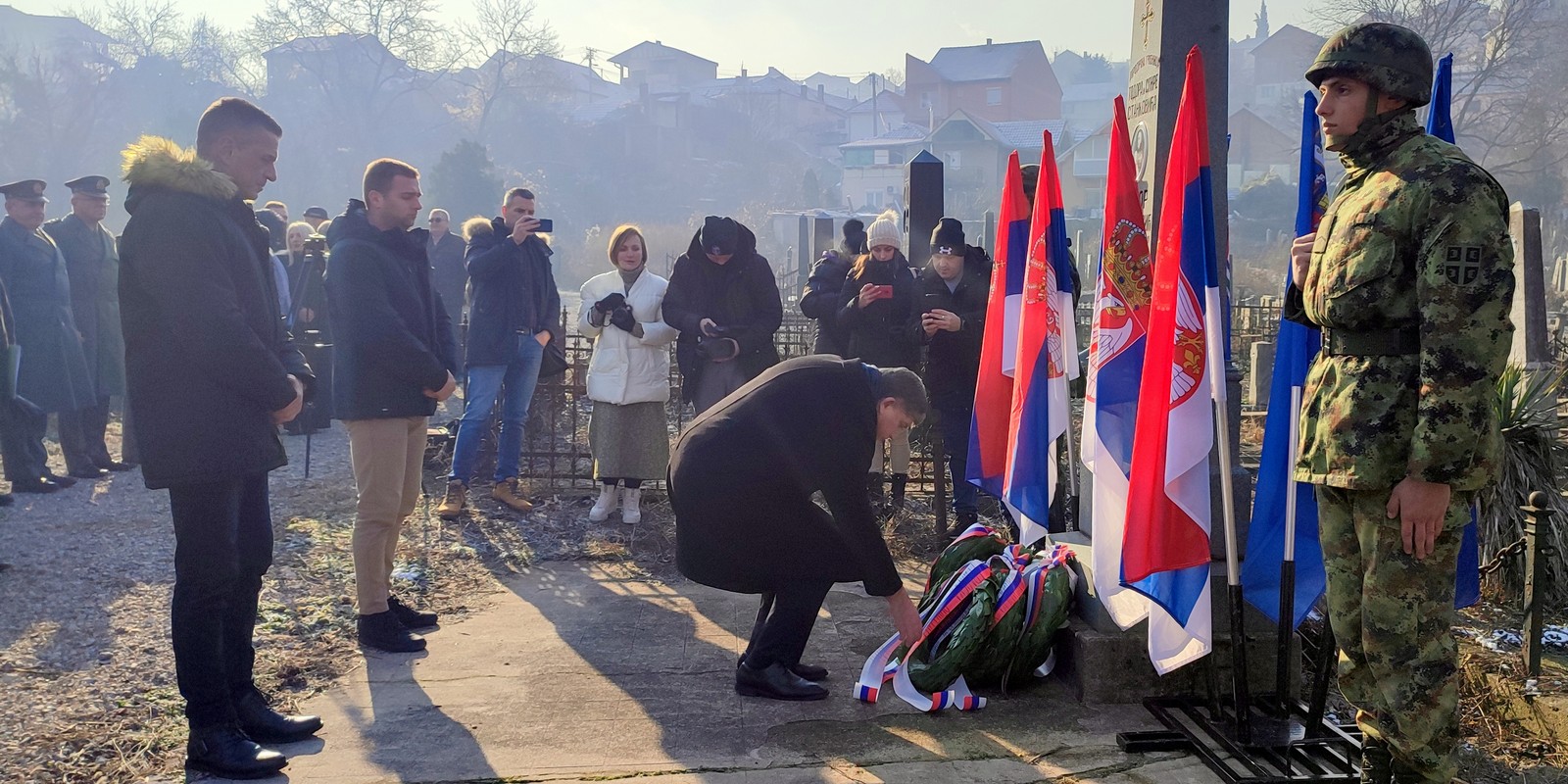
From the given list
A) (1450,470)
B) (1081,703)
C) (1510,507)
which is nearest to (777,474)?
(1081,703)

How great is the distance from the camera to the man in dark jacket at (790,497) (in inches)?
157

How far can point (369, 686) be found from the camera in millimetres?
4371

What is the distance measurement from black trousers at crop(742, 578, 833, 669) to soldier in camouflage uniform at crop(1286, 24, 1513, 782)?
1.80 meters

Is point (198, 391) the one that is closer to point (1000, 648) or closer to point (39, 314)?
point (1000, 648)

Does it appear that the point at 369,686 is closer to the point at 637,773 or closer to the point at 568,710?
the point at 568,710

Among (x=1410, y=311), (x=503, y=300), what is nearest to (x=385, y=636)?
Answer: (x=503, y=300)

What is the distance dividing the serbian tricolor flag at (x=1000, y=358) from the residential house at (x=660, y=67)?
277 ft

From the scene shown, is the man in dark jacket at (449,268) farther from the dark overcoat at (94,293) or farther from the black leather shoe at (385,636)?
the black leather shoe at (385,636)

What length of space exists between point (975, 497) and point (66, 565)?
5091mm

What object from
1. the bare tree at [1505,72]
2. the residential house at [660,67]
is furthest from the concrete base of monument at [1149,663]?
the residential house at [660,67]

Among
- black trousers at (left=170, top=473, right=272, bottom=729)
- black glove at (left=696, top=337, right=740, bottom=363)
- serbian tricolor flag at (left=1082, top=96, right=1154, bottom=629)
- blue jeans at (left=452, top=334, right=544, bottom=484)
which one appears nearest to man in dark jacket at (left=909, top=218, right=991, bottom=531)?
black glove at (left=696, top=337, right=740, bottom=363)

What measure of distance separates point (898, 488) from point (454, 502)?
9.47ft

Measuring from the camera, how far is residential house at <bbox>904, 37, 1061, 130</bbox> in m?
74.2

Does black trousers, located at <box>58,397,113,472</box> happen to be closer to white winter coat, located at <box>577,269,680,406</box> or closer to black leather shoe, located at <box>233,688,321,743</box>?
white winter coat, located at <box>577,269,680,406</box>
